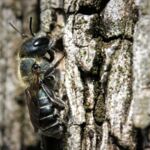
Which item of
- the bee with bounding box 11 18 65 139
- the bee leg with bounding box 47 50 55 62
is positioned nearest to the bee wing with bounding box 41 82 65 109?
the bee with bounding box 11 18 65 139

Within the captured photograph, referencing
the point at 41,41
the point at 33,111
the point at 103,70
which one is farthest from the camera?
the point at 41,41

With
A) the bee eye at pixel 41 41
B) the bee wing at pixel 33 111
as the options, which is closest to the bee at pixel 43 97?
the bee wing at pixel 33 111

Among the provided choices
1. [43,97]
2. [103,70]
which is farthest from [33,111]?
[103,70]

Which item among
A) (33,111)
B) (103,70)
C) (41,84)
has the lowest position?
(33,111)

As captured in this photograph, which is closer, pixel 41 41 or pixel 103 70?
pixel 103 70

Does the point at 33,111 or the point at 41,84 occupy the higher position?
the point at 41,84

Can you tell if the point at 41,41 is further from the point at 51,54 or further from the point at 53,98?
the point at 53,98

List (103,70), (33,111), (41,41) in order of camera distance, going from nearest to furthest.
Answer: (103,70) → (33,111) → (41,41)

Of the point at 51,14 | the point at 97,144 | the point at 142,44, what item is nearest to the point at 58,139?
the point at 97,144

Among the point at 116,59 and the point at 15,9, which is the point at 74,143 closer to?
the point at 116,59
